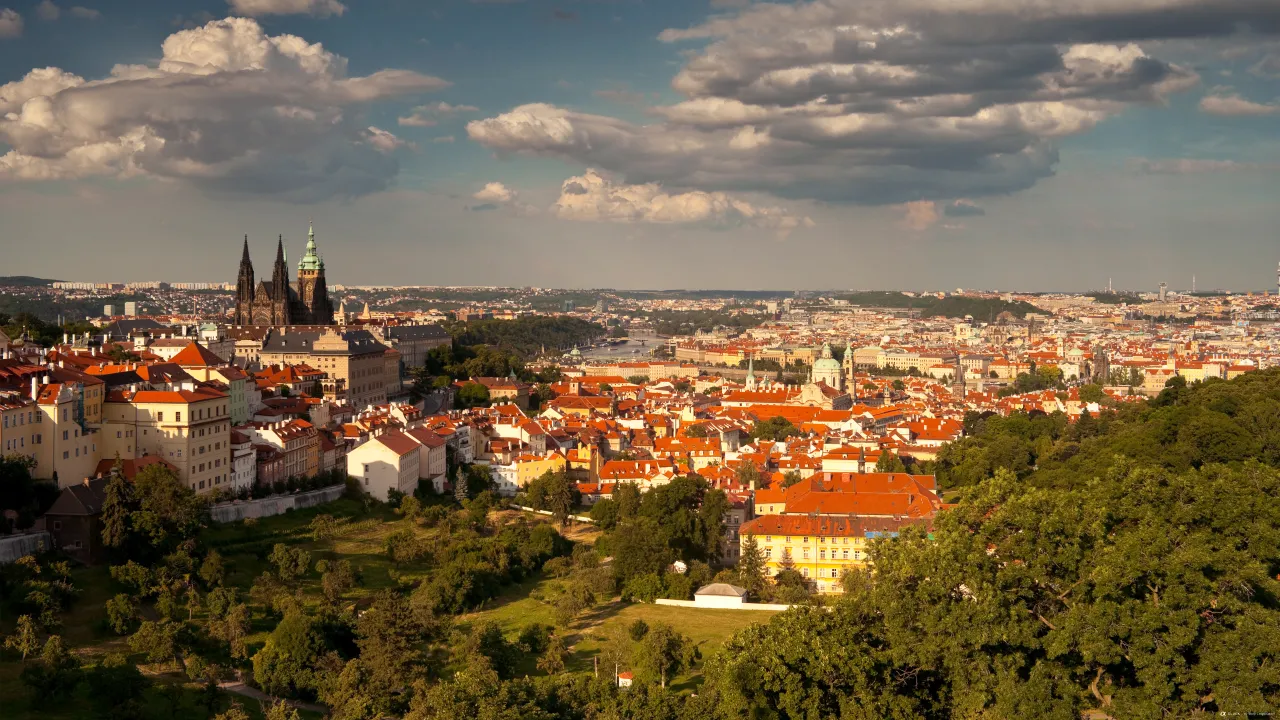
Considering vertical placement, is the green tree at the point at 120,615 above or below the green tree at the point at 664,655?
above

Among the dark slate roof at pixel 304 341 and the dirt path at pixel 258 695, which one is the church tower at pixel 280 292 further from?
the dirt path at pixel 258 695

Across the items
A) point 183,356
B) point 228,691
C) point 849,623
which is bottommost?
point 228,691

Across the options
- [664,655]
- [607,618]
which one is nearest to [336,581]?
[607,618]

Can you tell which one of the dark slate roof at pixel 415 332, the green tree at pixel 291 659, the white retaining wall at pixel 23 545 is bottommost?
the green tree at pixel 291 659

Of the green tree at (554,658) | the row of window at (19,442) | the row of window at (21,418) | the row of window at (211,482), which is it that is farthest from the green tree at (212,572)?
the green tree at (554,658)

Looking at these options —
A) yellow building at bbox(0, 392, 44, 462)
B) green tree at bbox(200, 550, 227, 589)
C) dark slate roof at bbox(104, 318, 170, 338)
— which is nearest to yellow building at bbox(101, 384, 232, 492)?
yellow building at bbox(0, 392, 44, 462)

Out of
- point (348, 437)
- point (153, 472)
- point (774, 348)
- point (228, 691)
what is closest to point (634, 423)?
point (348, 437)

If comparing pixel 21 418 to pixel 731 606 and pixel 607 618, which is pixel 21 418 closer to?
pixel 607 618

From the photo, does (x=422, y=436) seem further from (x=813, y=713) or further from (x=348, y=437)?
(x=813, y=713)
